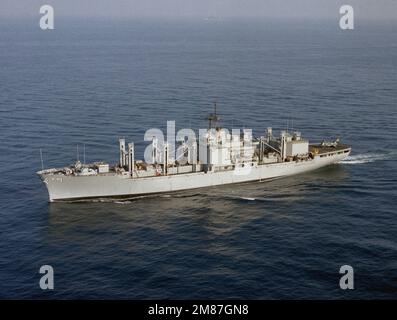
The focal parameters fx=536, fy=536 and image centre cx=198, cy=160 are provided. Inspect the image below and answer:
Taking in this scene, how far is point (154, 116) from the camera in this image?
11638 centimetres

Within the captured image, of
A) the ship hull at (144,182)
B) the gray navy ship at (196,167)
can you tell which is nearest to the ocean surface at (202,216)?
the ship hull at (144,182)

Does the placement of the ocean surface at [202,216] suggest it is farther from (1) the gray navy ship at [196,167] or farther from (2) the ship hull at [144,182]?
(1) the gray navy ship at [196,167]

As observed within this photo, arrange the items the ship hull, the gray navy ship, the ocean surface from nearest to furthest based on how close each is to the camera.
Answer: the ocean surface → the ship hull → the gray navy ship

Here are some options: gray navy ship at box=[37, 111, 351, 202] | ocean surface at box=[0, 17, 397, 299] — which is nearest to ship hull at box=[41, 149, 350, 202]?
gray navy ship at box=[37, 111, 351, 202]

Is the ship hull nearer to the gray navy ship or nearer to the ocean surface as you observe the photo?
the gray navy ship

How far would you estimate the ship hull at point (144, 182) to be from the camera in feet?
243

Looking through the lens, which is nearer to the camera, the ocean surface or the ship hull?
the ocean surface

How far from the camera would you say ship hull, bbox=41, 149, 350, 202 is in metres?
74.1

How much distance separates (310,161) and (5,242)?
50959 millimetres

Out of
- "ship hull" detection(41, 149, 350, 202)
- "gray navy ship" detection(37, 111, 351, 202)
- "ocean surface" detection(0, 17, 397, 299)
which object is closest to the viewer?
"ocean surface" detection(0, 17, 397, 299)

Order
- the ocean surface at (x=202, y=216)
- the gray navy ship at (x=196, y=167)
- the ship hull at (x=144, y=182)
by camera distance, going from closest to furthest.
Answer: the ocean surface at (x=202, y=216) < the ship hull at (x=144, y=182) < the gray navy ship at (x=196, y=167)

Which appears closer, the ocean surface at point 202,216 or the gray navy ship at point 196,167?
the ocean surface at point 202,216
